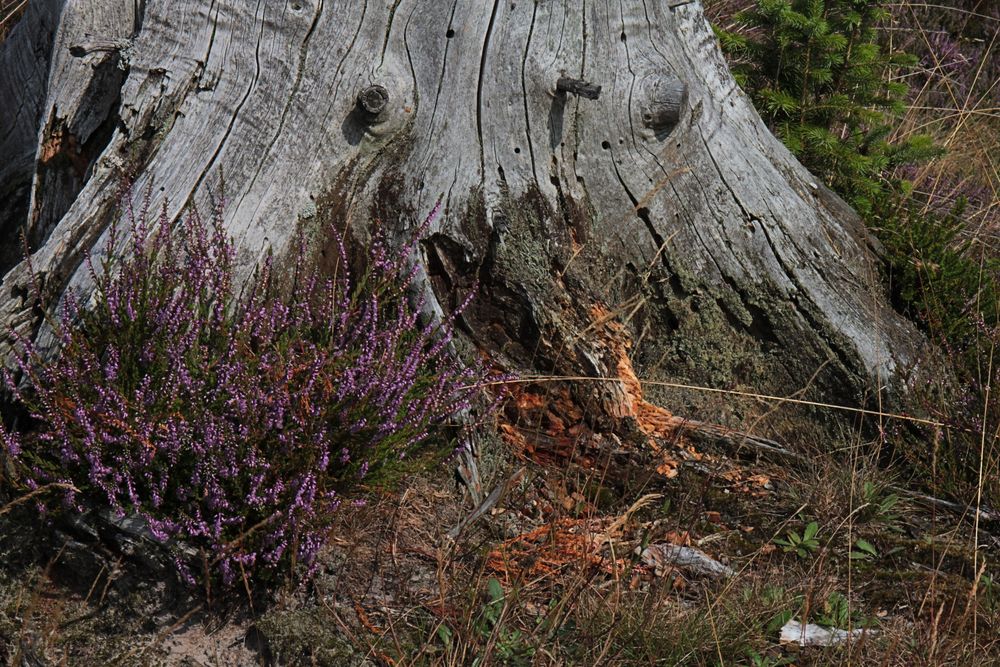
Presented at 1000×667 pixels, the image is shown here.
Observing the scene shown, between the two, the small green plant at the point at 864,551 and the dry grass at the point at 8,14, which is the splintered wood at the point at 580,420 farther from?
the dry grass at the point at 8,14

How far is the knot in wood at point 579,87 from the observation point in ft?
11.8

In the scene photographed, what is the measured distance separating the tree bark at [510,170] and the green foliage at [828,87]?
89 cm

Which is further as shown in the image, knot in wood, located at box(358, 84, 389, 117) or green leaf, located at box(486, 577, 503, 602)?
knot in wood, located at box(358, 84, 389, 117)

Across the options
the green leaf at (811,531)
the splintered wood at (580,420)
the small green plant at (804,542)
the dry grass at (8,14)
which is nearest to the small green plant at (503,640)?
the splintered wood at (580,420)

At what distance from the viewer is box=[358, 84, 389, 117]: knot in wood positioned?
11.6ft

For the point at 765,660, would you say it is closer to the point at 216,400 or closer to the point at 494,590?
the point at 494,590

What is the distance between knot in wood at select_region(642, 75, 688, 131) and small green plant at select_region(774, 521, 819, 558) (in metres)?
1.78

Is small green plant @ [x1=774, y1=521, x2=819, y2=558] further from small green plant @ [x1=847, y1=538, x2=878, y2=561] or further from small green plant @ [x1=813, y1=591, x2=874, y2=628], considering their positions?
small green plant @ [x1=813, y1=591, x2=874, y2=628]

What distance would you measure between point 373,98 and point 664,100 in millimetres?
1218

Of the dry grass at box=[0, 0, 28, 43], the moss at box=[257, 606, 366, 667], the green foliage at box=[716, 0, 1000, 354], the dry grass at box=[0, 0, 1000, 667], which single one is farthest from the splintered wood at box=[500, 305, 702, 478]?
the dry grass at box=[0, 0, 28, 43]

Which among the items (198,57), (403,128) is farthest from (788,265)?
(198,57)

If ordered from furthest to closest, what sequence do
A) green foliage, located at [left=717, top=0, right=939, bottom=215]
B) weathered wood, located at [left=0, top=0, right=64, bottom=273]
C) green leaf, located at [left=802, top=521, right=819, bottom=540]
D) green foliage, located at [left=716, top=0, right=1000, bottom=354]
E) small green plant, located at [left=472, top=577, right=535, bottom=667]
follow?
green foliage, located at [left=717, top=0, right=939, bottom=215] < weathered wood, located at [left=0, top=0, right=64, bottom=273] < green foliage, located at [left=716, top=0, right=1000, bottom=354] < green leaf, located at [left=802, top=521, right=819, bottom=540] < small green plant, located at [left=472, top=577, right=535, bottom=667]

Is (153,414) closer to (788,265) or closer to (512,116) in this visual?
(512,116)

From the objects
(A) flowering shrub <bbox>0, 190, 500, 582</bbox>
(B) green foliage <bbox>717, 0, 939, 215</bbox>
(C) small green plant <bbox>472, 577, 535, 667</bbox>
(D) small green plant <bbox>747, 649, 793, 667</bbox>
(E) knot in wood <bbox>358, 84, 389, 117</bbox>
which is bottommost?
(D) small green plant <bbox>747, 649, 793, 667</bbox>
